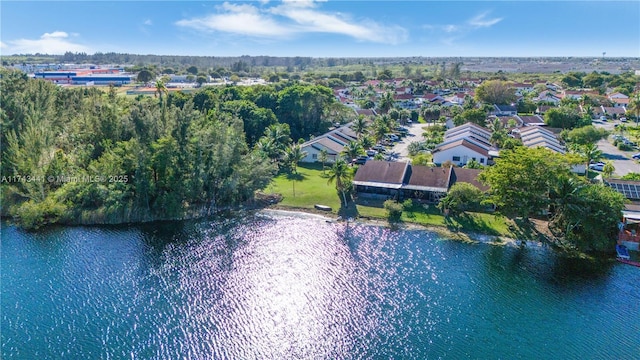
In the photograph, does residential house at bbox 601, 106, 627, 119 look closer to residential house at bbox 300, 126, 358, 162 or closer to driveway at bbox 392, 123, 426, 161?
driveway at bbox 392, 123, 426, 161

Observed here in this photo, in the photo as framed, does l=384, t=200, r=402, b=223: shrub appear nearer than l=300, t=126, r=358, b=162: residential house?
Yes

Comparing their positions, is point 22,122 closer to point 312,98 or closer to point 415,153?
point 312,98

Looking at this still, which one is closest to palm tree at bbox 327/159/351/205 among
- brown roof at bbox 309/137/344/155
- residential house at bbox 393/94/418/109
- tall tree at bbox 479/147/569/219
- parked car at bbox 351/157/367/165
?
parked car at bbox 351/157/367/165

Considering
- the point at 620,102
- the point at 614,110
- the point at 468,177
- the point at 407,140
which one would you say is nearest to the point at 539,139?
the point at 407,140

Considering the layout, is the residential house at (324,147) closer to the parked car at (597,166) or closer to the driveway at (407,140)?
the driveway at (407,140)

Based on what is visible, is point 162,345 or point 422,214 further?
point 422,214

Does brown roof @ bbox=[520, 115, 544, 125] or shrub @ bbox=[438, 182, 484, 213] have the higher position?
brown roof @ bbox=[520, 115, 544, 125]

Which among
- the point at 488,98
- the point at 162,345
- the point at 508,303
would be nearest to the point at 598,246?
the point at 508,303
